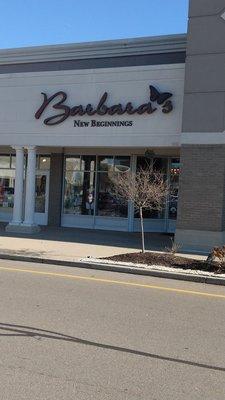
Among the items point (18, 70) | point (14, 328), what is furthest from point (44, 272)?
point (18, 70)

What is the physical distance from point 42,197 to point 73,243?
20.5 ft

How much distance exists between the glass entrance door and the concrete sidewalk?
143 centimetres

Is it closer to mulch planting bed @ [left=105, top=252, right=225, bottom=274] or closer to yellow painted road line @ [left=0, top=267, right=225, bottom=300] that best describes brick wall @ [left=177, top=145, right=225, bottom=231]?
mulch planting bed @ [left=105, top=252, right=225, bottom=274]

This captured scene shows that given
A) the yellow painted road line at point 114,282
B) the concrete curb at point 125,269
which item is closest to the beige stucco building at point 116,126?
the concrete curb at point 125,269

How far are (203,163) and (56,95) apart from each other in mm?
5689

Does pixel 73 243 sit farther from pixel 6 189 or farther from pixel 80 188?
pixel 6 189

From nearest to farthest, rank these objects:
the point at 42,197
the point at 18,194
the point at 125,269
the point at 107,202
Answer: the point at 125,269 < the point at 18,194 < the point at 107,202 < the point at 42,197

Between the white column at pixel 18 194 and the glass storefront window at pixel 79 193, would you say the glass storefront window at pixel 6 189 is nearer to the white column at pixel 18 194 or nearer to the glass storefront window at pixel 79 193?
the glass storefront window at pixel 79 193

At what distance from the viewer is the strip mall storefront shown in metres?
16.9

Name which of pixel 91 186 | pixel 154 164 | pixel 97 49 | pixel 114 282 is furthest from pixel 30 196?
pixel 114 282

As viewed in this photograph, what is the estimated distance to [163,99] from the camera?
16484 mm

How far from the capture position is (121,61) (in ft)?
61.2

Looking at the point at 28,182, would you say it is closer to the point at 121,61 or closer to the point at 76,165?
the point at 76,165

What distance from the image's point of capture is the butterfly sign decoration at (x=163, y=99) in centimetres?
1641
